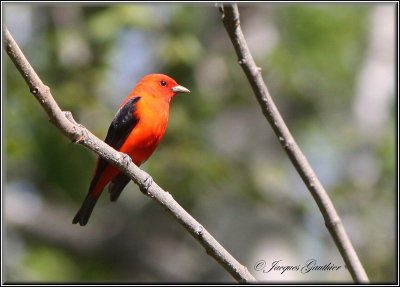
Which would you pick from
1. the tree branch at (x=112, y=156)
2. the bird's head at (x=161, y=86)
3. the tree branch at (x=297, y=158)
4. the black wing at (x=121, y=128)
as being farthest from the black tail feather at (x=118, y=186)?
the tree branch at (x=297, y=158)

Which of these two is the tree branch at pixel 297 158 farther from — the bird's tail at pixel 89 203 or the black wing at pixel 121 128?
the bird's tail at pixel 89 203

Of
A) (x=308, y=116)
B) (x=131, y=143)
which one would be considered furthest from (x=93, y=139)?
(x=308, y=116)

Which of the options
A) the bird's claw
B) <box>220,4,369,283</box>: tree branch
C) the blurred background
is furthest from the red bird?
the blurred background

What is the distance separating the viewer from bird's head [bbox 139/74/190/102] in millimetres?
5192

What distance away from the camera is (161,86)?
208 inches

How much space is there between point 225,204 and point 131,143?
208 inches

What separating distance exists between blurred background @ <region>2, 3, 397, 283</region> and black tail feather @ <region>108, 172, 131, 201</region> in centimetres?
302

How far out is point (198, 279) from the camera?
31.9 feet

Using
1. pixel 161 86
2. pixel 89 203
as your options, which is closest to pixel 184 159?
pixel 161 86

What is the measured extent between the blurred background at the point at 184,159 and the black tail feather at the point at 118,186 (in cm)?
302

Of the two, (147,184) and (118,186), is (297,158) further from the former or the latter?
(118,186)

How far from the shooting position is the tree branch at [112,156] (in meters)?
2.49

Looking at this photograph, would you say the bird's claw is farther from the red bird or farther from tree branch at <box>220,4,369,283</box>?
the red bird

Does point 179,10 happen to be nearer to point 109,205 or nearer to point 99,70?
point 99,70
